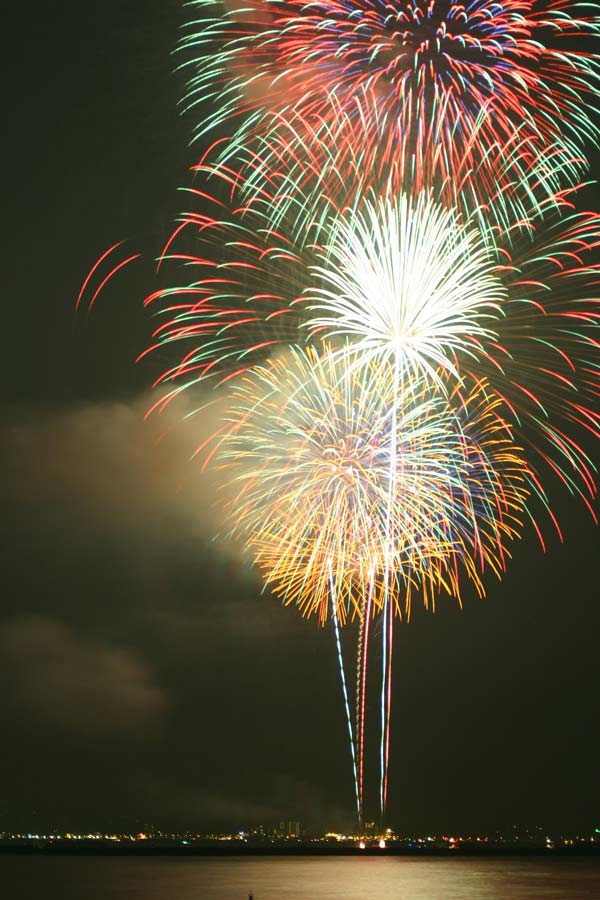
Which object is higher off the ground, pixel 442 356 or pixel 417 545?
pixel 442 356

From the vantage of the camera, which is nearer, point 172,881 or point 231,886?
point 231,886

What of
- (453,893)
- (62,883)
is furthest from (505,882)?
(62,883)

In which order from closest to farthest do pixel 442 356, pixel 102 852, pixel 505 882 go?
pixel 442 356 → pixel 505 882 → pixel 102 852

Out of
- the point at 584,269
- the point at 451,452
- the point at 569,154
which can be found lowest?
the point at 451,452

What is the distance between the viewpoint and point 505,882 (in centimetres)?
8431

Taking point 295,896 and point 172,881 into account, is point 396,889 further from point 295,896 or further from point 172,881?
point 172,881

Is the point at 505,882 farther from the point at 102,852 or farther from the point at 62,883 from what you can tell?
the point at 102,852

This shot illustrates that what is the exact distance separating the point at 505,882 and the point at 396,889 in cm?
1767

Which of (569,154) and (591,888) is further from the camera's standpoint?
(591,888)

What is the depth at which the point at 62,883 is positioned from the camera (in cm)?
7794

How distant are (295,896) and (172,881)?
24.9 metres

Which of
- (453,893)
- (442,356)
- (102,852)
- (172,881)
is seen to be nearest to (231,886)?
(172,881)

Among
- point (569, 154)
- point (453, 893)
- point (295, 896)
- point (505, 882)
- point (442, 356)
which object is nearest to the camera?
point (569, 154)

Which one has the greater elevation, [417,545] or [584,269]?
[584,269]
